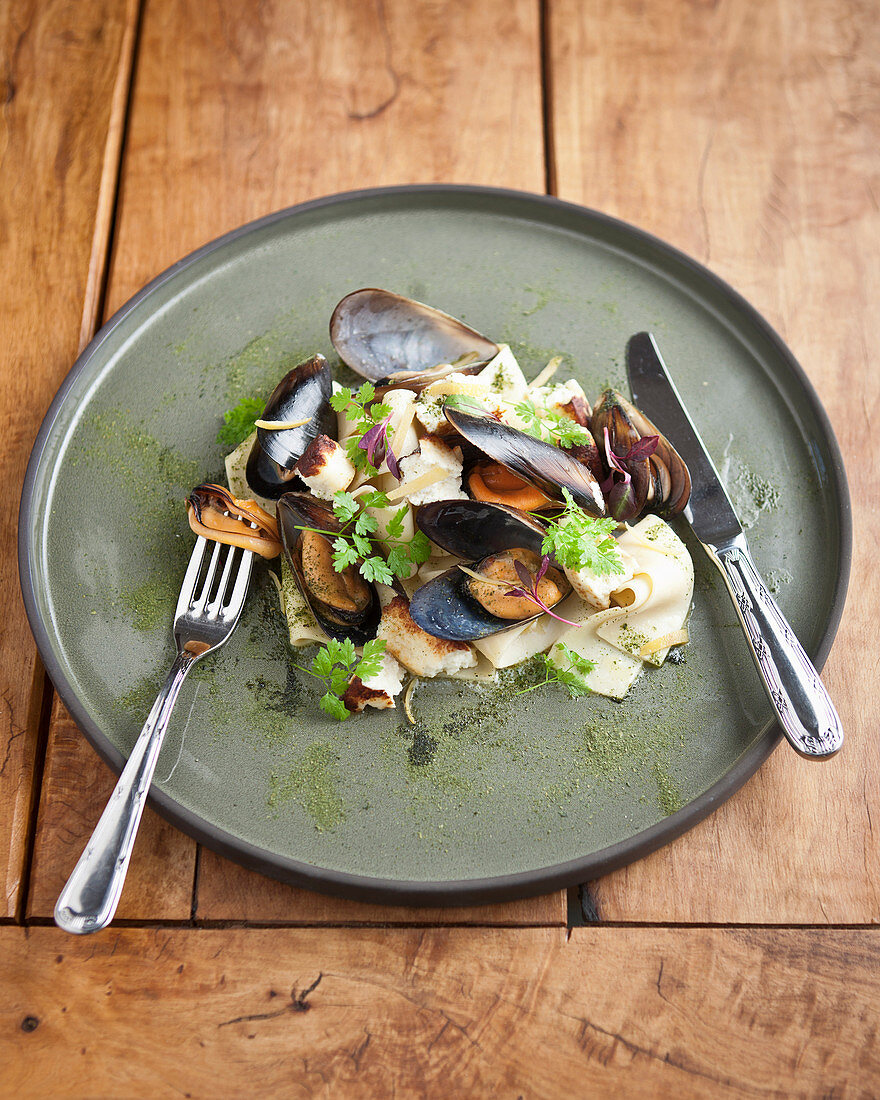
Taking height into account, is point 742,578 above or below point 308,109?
below

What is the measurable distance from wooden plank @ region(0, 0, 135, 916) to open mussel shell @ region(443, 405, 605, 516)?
1366 millimetres

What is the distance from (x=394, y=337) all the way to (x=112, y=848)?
→ 1548 mm

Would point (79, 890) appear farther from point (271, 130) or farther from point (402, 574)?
point (271, 130)

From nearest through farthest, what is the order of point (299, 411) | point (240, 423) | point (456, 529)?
point (456, 529) < point (299, 411) < point (240, 423)

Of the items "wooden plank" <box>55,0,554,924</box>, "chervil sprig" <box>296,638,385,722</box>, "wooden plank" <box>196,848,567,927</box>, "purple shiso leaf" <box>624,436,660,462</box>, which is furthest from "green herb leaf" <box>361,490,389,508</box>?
"wooden plank" <box>55,0,554,924</box>

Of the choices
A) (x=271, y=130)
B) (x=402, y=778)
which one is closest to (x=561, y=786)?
(x=402, y=778)

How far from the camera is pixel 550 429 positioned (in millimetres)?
2232

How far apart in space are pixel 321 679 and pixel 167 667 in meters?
0.40

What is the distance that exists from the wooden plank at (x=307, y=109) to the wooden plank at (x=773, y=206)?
0.75 feet

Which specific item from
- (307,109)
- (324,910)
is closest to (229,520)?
(324,910)

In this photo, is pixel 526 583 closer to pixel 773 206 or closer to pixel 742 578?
pixel 742 578

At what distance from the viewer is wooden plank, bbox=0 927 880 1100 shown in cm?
189

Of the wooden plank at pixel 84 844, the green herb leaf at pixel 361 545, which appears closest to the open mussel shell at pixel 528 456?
the green herb leaf at pixel 361 545

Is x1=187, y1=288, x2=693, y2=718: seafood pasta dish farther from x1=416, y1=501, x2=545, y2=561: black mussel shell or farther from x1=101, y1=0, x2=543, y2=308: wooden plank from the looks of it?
x1=101, y1=0, x2=543, y2=308: wooden plank
